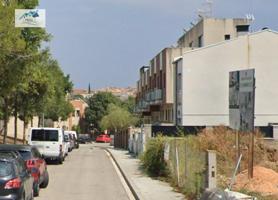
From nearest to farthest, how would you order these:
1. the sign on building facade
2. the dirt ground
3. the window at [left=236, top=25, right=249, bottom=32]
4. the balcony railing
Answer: the dirt ground
the sign on building facade
the window at [left=236, top=25, right=249, bottom=32]
the balcony railing

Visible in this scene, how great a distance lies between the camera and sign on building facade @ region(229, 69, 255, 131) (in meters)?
16.7

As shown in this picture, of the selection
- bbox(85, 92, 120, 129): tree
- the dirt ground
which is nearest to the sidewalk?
the dirt ground

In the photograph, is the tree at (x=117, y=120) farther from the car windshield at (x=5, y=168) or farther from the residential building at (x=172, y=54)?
the car windshield at (x=5, y=168)

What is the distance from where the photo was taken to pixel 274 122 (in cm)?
5538

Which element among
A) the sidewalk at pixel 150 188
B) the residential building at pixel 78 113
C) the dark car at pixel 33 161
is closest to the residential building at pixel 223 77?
the sidewalk at pixel 150 188

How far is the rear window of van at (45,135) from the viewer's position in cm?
3566

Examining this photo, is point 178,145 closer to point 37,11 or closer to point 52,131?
point 37,11

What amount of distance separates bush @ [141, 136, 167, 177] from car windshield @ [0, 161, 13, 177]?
11969 mm

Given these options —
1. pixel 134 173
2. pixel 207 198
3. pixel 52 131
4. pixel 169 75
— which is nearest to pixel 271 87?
pixel 169 75

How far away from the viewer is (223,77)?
2211 inches

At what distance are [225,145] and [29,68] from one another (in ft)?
30.9

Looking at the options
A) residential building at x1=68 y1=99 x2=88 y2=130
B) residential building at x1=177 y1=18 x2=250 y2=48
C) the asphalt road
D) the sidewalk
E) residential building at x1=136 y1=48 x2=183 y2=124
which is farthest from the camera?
residential building at x1=68 y1=99 x2=88 y2=130

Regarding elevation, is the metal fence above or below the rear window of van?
below

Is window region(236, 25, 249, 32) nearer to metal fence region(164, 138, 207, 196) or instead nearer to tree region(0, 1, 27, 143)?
tree region(0, 1, 27, 143)
